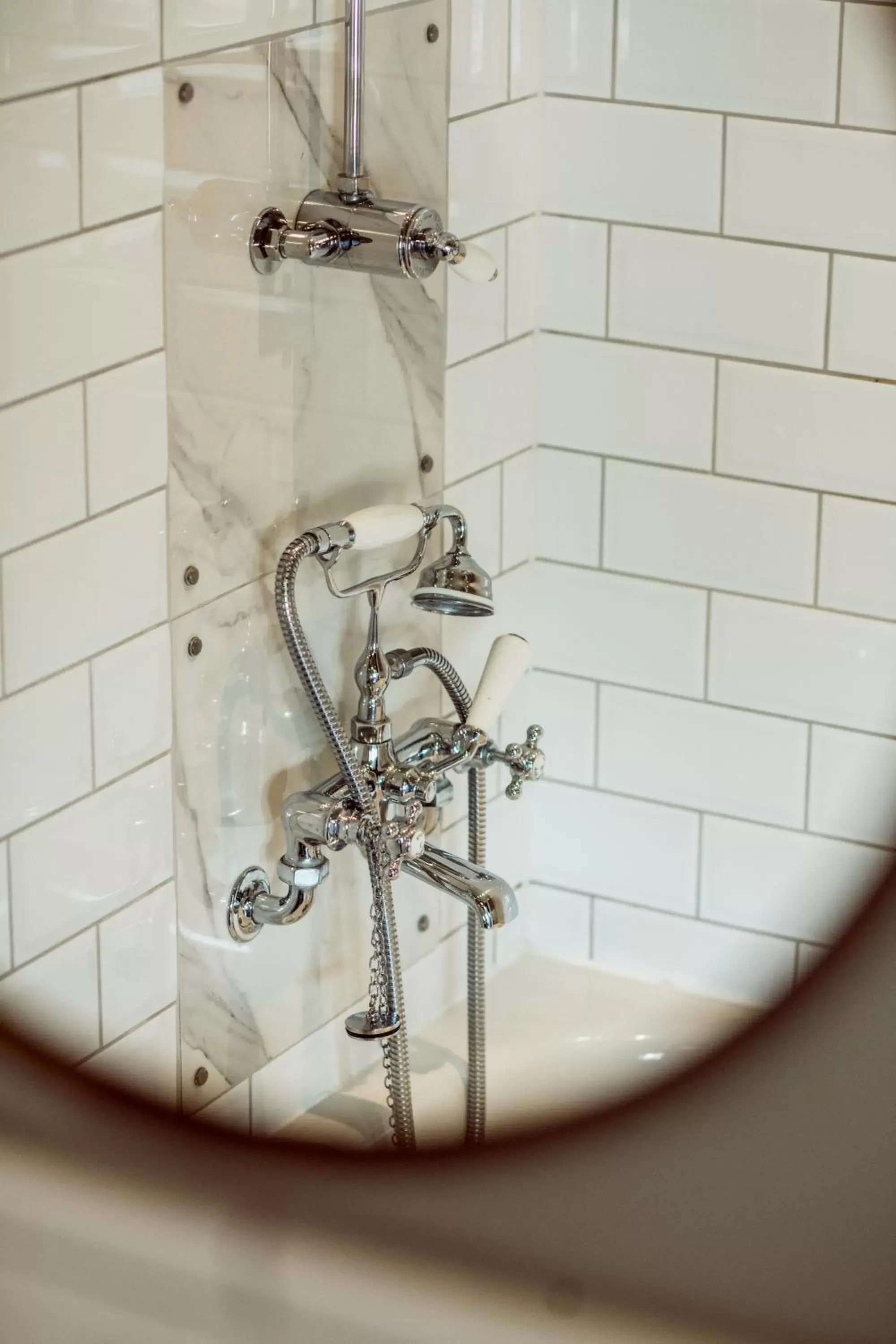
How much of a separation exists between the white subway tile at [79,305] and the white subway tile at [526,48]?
29 centimetres

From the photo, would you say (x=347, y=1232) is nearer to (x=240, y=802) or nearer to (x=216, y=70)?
(x=240, y=802)

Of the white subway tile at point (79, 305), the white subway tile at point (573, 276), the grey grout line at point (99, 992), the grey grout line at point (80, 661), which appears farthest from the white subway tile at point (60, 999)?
the white subway tile at point (573, 276)

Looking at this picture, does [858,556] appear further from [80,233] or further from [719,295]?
[80,233]

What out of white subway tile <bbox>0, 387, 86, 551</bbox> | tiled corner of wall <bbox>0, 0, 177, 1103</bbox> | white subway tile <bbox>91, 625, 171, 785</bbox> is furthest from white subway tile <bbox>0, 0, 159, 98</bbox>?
white subway tile <bbox>91, 625, 171, 785</bbox>

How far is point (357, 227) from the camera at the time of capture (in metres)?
0.73

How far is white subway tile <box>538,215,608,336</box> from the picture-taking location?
0.90m

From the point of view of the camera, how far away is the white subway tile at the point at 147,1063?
2.09ft

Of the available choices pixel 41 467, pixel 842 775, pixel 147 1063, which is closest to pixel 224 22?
pixel 41 467

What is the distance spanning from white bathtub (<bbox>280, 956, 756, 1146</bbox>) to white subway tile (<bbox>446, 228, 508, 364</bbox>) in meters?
0.32

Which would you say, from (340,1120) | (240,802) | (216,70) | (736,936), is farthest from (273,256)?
(736,936)

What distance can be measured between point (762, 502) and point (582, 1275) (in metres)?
0.45

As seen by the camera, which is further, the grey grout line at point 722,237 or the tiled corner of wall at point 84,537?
the grey grout line at point 722,237

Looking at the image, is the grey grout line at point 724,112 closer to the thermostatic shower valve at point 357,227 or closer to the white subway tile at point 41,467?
the thermostatic shower valve at point 357,227

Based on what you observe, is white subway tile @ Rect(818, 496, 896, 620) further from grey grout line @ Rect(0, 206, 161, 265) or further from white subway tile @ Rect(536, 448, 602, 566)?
grey grout line @ Rect(0, 206, 161, 265)
